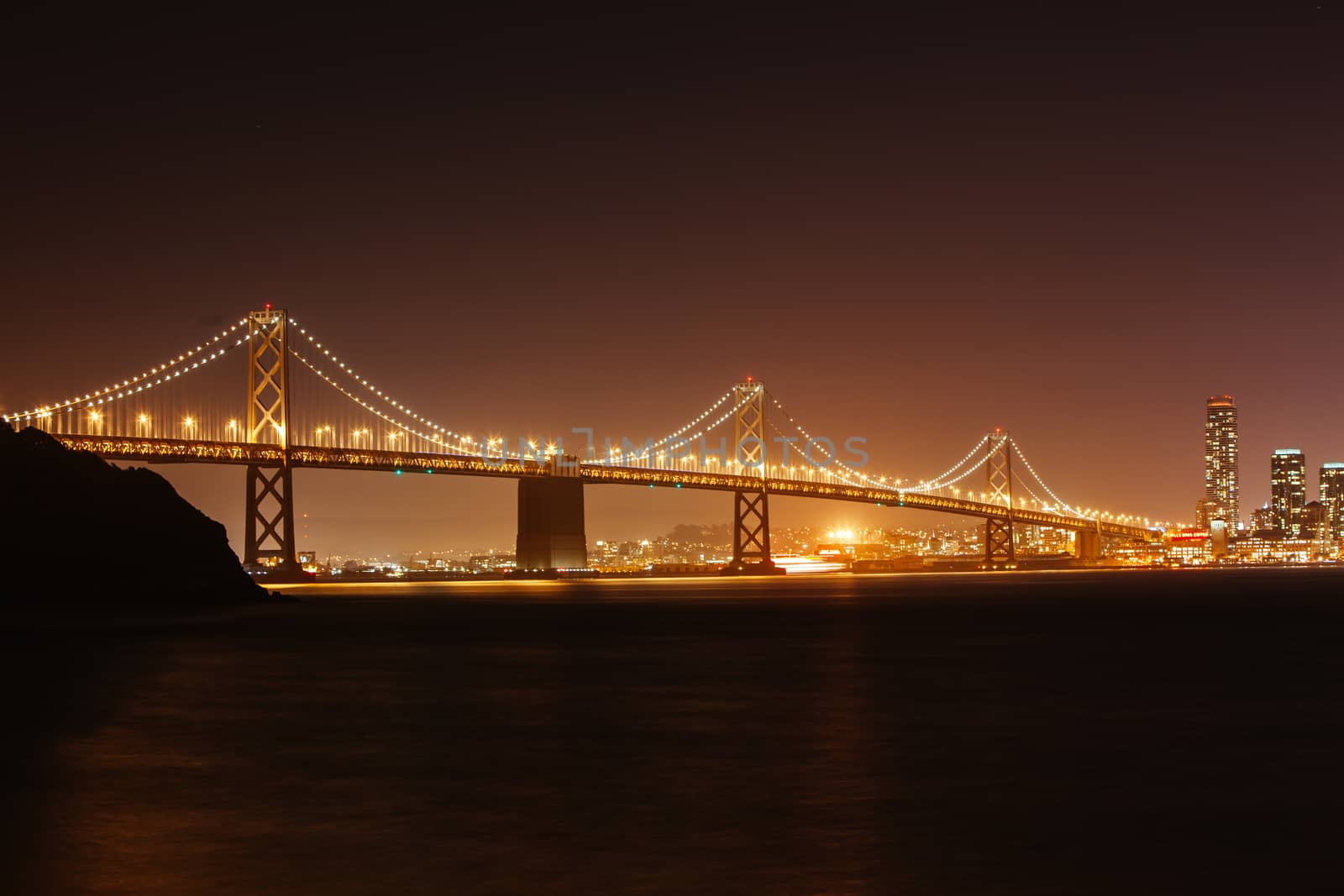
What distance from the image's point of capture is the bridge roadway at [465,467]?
5866 cm

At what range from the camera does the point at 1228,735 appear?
13.1 meters

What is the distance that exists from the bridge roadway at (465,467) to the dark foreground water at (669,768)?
1378 inches

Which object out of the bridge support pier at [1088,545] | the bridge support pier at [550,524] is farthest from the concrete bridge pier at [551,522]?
the bridge support pier at [1088,545]

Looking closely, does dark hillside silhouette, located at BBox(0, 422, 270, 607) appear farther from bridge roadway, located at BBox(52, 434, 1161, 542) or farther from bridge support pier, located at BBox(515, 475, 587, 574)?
bridge support pier, located at BBox(515, 475, 587, 574)

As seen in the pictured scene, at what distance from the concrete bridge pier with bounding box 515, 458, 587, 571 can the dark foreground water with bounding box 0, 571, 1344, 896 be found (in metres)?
48.9

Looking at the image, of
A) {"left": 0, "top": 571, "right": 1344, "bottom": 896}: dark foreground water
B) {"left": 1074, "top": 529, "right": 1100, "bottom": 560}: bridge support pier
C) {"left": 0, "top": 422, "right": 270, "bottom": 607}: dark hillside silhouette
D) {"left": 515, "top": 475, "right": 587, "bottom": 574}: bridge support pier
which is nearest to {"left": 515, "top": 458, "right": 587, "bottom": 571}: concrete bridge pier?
{"left": 515, "top": 475, "right": 587, "bottom": 574}: bridge support pier

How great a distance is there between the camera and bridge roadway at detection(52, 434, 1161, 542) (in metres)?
58.7

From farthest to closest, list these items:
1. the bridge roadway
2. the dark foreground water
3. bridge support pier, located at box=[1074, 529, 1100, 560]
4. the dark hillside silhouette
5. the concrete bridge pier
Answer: bridge support pier, located at box=[1074, 529, 1100, 560] < the concrete bridge pier < the bridge roadway < the dark hillside silhouette < the dark foreground water

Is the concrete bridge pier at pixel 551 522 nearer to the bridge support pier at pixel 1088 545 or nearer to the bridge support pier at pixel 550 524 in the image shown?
the bridge support pier at pixel 550 524

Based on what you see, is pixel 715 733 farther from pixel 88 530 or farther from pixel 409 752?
pixel 88 530

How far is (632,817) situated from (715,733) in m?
4.46

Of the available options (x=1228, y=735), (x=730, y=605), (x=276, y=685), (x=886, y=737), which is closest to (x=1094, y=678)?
(x=1228, y=735)

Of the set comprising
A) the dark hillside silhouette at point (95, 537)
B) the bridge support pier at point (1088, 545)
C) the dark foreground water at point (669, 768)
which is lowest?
the bridge support pier at point (1088, 545)

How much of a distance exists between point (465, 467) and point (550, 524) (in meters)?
7.29
